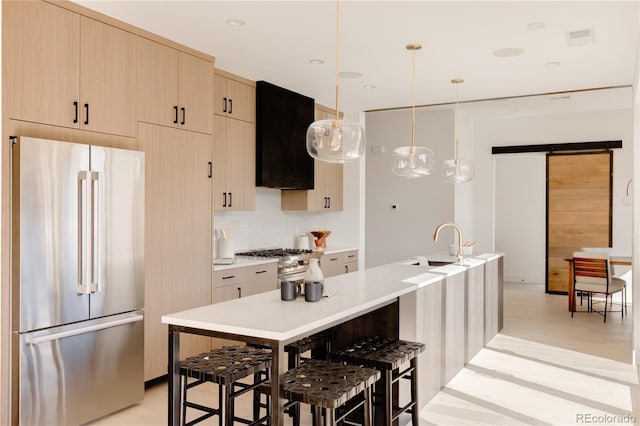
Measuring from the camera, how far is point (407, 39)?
4.30 m

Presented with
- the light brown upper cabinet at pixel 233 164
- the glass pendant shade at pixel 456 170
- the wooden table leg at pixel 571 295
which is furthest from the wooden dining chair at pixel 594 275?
the light brown upper cabinet at pixel 233 164

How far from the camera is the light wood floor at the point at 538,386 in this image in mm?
3615

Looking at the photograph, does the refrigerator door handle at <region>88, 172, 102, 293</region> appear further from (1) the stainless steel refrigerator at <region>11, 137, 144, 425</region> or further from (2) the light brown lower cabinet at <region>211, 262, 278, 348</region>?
(2) the light brown lower cabinet at <region>211, 262, 278, 348</region>

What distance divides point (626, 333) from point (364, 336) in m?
4.29

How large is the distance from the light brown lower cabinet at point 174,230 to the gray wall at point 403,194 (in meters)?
4.06

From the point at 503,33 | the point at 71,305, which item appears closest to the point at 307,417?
the point at 71,305

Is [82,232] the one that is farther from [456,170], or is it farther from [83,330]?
[456,170]

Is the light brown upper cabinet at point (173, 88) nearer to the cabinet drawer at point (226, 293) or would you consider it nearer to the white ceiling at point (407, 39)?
the white ceiling at point (407, 39)

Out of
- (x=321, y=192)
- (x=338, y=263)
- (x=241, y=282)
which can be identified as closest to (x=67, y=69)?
(x=241, y=282)

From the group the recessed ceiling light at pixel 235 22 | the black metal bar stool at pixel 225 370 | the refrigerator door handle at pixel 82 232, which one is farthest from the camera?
the recessed ceiling light at pixel 235 22

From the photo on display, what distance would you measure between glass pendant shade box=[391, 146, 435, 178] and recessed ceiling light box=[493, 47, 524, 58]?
3.56 ft

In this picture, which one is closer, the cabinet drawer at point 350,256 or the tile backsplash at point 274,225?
the tile backsplash at point 274,225

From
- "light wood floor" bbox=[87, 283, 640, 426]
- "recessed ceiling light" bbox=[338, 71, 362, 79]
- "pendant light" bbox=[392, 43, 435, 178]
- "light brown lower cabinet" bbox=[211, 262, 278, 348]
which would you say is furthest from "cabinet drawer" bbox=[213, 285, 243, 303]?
"recessed ceiling light" bbox=[338, 71, 362, 79]

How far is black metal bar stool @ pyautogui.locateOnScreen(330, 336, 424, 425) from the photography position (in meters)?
2.91
